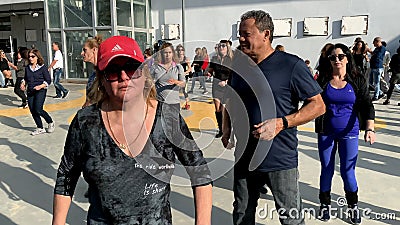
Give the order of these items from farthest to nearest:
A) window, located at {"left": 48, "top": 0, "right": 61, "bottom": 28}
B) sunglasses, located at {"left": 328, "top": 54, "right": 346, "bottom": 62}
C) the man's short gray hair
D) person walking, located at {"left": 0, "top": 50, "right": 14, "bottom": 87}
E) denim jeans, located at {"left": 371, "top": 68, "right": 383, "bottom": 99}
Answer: window, located at {"left": 48, "top": 0, "right": 61, "bottom": 28} < person walking, located at {"left": 0, "top": 50, "right": 14, "bottom": 87} < denim jeans, located at {"left": 371, "top": 68, "right": 383, "bottom": 99} < sunglasses, located at {"left": 328, "top": 54, "right": 346, "bottom": 62} < the man's short gray hair

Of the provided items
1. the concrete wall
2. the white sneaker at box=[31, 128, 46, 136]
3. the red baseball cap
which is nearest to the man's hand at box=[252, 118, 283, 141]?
the red baseball cap

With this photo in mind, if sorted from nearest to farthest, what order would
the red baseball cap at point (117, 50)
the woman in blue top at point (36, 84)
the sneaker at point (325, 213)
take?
the red baseball cap at point (117, 50)
the sneaker at point (325, 213)
the woman in blue top at point (36, 84)

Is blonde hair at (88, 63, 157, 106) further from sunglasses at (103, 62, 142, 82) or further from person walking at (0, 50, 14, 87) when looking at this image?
person walking at (0, 50, 14, 87)

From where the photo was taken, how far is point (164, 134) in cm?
155

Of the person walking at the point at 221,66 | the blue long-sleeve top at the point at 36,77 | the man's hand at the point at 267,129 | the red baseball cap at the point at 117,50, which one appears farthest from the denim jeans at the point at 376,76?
the red baseball cap at the point at 117,50

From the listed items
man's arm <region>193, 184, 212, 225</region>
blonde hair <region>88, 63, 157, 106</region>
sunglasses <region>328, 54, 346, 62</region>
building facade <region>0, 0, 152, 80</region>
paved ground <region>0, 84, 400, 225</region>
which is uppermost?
building facade <region>0, 0, 152, 80</region>

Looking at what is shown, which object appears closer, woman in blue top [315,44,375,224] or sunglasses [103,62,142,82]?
sunglasses [103,62,142,82]

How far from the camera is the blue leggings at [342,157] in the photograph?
11.4ft

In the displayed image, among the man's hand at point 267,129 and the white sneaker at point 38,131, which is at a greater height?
the man's hand at point 267,129

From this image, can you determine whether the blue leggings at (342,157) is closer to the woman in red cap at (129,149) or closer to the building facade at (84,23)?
the woman in red cap at (129,149)

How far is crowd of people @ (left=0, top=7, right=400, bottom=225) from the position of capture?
1.54 m

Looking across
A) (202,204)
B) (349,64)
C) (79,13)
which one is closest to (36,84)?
(349,64)

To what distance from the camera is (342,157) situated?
3.54 meters

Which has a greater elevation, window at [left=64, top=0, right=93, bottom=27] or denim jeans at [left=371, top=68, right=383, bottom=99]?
window at [left=64, top=0, right=93, bottom=27]
